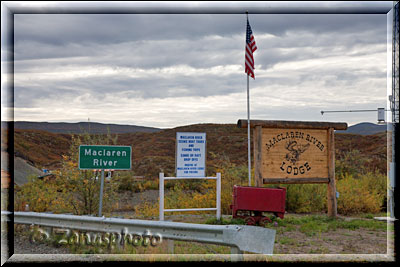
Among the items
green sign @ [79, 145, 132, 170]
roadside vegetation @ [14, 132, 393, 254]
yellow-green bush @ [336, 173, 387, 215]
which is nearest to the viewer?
green sign @ [79, 145, 132, 170]

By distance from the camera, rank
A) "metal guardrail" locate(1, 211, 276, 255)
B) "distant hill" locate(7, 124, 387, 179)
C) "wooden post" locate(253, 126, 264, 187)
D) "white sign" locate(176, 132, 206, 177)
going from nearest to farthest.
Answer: "metal guardrail" locate(1, 211, 276, 255) < "white sign" locate(176, 132, 206, 177) < "wooden post" locate(253, 126, 264, 187) < "distant hill" locate(7, 124, 387, 179)

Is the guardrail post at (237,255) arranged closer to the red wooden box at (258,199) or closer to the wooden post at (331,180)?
the red wooden box at (258,199)

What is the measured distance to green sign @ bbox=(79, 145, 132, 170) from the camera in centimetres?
1038

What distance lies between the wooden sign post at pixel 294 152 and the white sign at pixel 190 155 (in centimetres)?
148

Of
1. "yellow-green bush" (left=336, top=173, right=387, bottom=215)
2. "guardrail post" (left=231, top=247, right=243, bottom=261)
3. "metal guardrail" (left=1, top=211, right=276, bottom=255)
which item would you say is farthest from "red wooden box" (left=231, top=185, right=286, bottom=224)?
"guardrail post" (left=231, top=247, right=243, bottom=261)

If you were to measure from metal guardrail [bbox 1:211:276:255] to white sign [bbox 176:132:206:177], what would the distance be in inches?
158

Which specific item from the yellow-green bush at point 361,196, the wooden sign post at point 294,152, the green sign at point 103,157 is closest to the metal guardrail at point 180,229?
the green sign at point 103,157

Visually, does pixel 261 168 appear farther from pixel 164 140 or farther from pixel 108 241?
pixel 164 140

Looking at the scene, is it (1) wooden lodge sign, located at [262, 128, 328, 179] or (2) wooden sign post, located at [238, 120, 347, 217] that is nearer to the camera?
(2) wooden sign post, located at [238, 120, 347, 217]

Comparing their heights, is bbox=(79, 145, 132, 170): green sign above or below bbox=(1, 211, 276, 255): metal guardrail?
above

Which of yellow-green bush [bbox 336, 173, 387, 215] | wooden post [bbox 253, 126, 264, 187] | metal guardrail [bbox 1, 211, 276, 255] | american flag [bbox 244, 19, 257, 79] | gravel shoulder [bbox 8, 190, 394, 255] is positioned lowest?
gravel shoulder [bbox 8, 190, 394, 255]

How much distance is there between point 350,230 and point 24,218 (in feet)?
25.2

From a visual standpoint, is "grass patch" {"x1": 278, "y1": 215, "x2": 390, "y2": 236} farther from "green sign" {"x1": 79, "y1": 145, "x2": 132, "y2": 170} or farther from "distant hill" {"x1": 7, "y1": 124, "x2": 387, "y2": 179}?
"distant hill" {"x1": 7, "y1": 124, "x2": 387, "y2": 179}

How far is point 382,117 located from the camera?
14.9 metres
